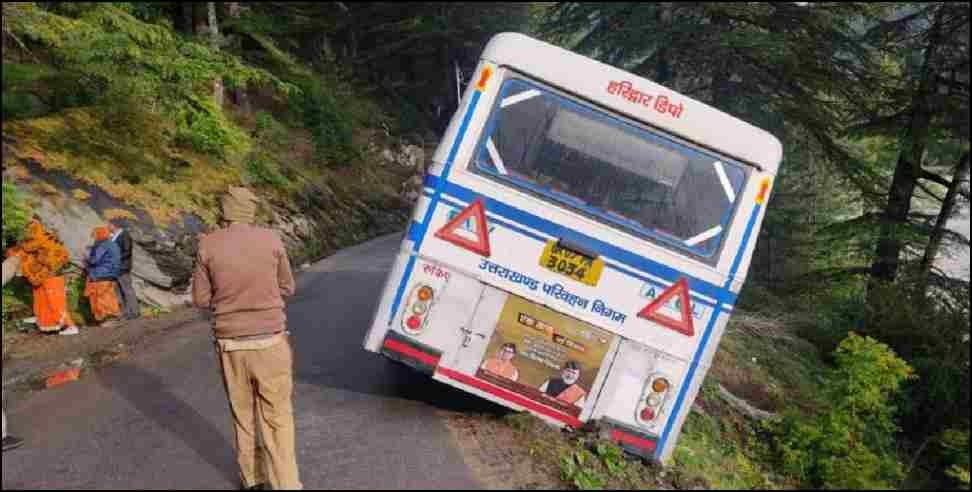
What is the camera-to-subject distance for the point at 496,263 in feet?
18.6

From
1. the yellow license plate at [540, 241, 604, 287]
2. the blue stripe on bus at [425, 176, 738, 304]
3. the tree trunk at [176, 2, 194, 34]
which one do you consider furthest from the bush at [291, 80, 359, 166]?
the yellow license plate at [540, 241, 604, 287]

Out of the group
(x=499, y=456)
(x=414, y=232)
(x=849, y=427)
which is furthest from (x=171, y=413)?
(x=849, y=427)

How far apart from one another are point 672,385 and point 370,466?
2557 millimetres

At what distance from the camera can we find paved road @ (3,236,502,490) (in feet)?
16.4

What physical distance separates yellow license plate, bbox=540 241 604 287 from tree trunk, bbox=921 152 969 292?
8782 mm

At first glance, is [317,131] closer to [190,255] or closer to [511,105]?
[190,255]

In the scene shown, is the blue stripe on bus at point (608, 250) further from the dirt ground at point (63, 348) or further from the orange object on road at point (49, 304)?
the orange object on road at point (49, 304)

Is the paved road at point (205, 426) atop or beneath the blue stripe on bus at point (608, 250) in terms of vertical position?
beneath

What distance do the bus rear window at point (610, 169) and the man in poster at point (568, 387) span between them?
1.28 m

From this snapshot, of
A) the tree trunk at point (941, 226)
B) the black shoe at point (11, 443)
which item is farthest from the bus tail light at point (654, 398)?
the tree trunk at point (941, 226)

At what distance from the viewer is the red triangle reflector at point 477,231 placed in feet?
18.6

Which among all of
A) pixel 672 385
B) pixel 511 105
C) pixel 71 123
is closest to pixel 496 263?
pixel 511 105

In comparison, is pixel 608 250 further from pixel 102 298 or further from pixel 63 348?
pixel 102 298

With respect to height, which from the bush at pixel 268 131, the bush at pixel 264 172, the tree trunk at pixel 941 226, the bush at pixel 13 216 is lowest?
the bush at pixel 13 216
